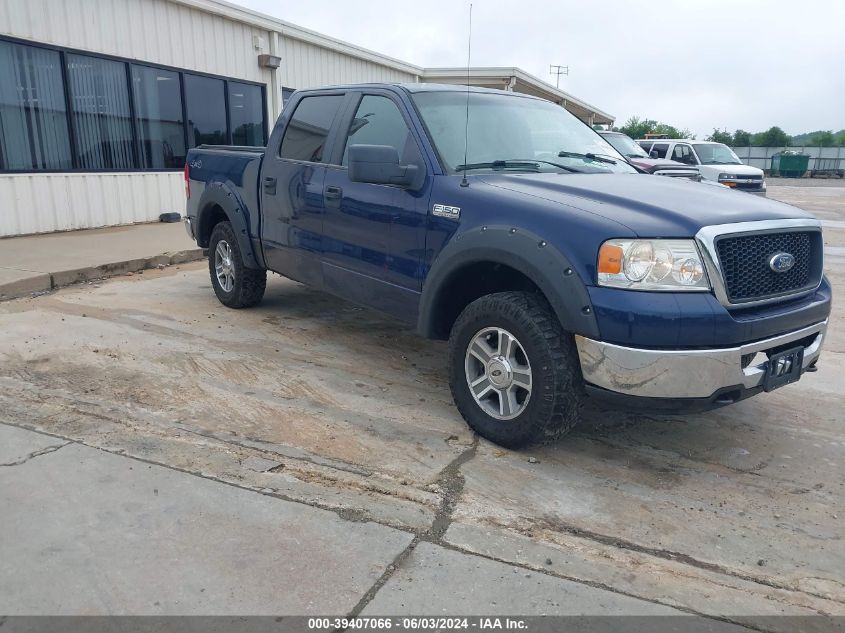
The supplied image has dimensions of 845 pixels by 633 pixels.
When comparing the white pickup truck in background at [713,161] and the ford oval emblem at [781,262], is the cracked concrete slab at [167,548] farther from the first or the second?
the white pickup truck in background at [713,161]

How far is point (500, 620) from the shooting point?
241cm

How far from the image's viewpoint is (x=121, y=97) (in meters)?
11.0

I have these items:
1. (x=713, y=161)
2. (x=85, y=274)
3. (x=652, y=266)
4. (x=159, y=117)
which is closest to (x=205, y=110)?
(x=159, y=117)

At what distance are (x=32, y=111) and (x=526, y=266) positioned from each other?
9130mm

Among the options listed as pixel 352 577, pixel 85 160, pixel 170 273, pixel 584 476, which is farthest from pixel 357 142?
pixel 85 160

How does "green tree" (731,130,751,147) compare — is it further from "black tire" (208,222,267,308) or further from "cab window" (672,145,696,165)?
"black tire" (208,222,267,308)

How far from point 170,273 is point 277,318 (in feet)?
9.24

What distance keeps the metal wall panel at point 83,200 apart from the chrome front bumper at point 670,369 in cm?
913

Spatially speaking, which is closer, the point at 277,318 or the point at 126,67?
the point at 277,318

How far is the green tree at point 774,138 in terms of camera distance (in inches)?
2212

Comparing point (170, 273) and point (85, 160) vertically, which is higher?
point (85, 160)

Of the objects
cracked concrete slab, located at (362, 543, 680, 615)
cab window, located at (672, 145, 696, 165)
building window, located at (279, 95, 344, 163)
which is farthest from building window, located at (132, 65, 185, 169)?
cab window, located at (672, 145, 696, 165)

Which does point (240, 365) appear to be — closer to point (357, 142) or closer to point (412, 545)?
point (357, 142)

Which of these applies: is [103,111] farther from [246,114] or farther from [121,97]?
[246,114]
